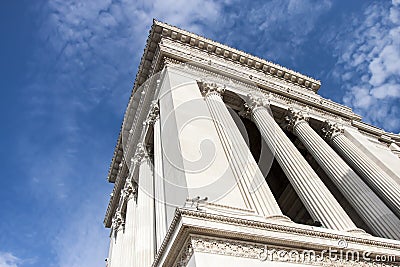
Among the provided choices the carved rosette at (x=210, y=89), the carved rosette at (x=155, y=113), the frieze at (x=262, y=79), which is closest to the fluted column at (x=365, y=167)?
the frieze at (x=262, y=79)

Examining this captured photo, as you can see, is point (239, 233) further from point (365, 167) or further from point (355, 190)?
point (365, 167)

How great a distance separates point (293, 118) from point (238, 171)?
13.2m

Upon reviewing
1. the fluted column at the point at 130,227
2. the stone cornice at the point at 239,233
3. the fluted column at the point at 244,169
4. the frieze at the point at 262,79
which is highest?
the frieze at the point at 262,79

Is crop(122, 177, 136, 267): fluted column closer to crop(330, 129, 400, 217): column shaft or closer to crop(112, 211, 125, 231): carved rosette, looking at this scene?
crop(112, 211, 125, 231): carved rosette

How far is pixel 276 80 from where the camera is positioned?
102ft

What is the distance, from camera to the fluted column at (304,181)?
55.4ft

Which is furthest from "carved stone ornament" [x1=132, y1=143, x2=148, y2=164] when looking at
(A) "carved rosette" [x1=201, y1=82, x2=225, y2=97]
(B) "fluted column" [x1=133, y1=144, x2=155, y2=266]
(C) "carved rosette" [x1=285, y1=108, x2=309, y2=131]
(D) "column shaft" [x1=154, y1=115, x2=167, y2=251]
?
(C) "carved rosette" [x1=285, y1=108, x2=309, y2=131]

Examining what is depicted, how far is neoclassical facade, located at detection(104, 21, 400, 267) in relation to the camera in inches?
455

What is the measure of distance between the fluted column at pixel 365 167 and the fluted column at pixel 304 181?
5.11m

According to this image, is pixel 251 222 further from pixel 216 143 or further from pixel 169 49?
pixel 169 49

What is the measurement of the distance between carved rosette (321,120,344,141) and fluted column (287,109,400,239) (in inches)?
105

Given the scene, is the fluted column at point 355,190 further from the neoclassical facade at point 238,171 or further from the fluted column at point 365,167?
the fluted column at point 365,167

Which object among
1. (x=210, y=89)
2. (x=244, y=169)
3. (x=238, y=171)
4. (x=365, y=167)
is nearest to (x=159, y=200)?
(x=238, y=171)

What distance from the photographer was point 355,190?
69.2 ft
